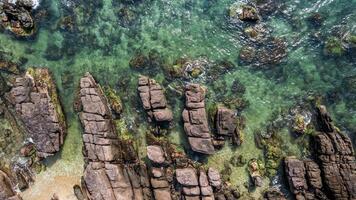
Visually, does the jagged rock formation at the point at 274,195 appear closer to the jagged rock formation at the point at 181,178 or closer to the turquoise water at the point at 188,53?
the turquoise water at the point at 188,53

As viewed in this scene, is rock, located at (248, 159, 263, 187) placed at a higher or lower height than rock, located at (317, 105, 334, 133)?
lower

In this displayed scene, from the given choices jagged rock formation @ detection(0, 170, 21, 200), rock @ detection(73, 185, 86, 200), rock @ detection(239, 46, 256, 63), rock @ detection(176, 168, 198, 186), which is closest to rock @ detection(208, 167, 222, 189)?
rock @ detection(176, 168, 198, 186)

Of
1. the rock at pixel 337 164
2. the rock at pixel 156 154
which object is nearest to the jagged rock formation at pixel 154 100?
the rock at pixel 156 154

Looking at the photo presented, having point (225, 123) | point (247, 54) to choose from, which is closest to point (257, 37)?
point (247, 54)

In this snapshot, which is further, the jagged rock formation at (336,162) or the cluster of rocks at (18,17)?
the cluster of rocks at (18,17)

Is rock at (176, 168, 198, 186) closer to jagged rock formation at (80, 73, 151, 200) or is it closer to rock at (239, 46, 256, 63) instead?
jagged rock formation at (80, 73, 151, 200)

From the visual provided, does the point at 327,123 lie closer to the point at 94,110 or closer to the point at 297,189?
the point at 297,189

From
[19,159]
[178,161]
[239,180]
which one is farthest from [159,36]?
[19,159]
